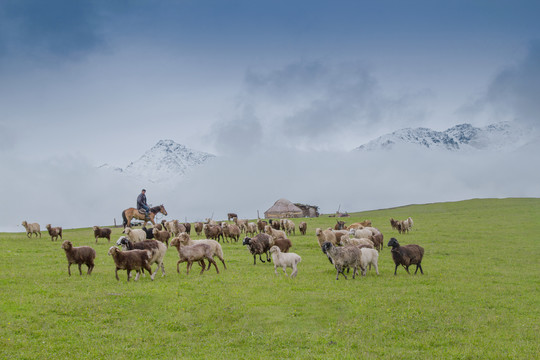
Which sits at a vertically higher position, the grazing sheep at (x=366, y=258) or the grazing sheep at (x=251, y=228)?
the grazing sheep at (x=251, y=228)

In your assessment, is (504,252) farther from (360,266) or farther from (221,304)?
(221,304)

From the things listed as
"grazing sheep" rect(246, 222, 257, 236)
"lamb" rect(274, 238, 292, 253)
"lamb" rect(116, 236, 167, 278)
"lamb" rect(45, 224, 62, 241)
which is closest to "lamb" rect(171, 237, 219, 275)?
"lamb" rect(116, 236, 167, 278)

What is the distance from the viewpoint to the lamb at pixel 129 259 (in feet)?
55.3

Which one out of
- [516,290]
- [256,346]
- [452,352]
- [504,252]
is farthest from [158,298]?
[504,252]

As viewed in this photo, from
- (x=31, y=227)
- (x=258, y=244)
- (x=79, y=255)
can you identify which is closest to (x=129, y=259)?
(x=79, y=255)

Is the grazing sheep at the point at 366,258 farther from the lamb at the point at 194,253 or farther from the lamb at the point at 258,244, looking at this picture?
the lamb at the point at 194,253

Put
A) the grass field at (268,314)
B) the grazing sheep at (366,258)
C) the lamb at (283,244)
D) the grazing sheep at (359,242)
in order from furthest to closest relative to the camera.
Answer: the lamb at (283,244) → the grazing sheep at (359,242) → the grazing sheep at (366,258) → the grass field at (268,314)

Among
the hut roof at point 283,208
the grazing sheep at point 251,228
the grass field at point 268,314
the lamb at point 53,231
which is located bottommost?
the grass field at point 268,314

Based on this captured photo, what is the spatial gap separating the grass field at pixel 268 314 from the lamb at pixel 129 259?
646mm

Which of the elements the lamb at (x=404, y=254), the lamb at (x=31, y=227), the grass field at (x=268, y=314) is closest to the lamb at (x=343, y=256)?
the grass field at (x=268, y=314)

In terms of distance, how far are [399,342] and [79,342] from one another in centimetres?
849

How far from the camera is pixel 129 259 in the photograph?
17031 millimetres

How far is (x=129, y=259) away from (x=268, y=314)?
666cm

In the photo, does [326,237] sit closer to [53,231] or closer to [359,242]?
[359,242]
